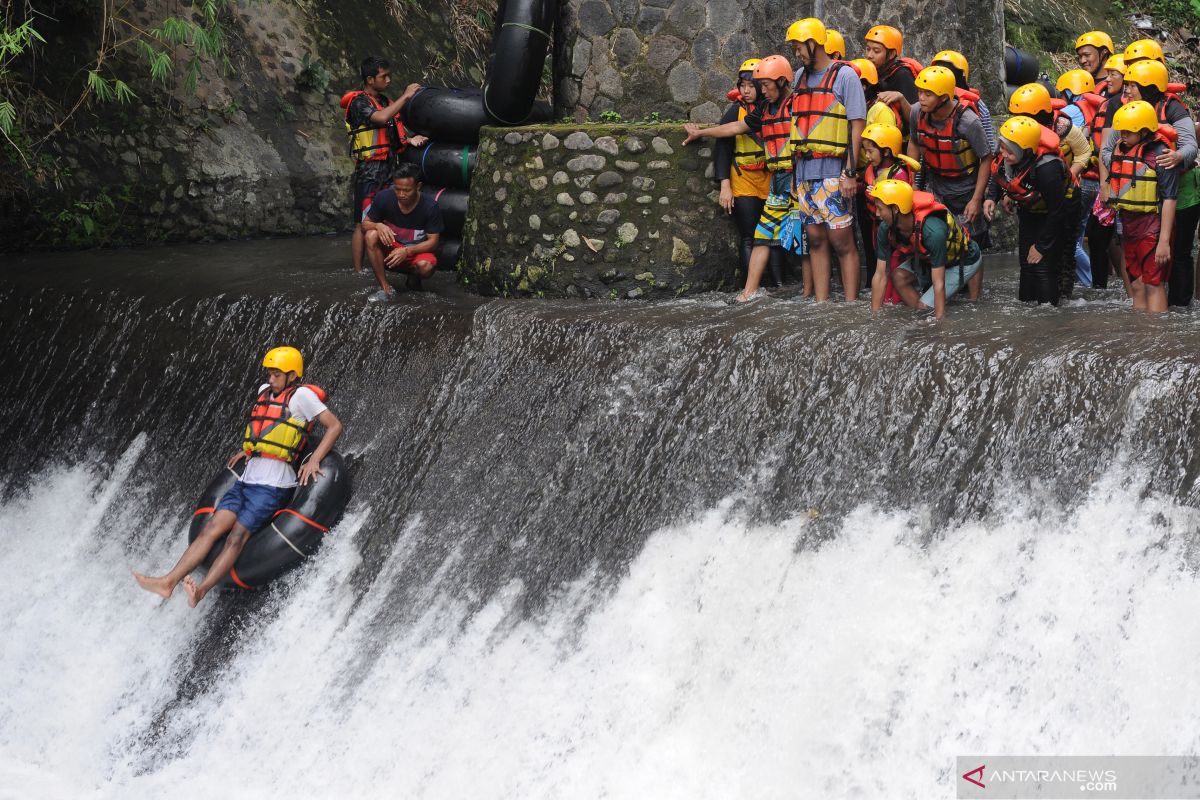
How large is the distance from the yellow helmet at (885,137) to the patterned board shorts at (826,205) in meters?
0.34

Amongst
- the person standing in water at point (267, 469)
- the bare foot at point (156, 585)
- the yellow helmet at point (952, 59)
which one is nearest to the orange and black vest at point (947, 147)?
the yellow helmet at point (952, 59)

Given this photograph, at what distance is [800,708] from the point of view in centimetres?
519

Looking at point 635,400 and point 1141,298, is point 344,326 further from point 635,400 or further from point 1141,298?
point 1141,298

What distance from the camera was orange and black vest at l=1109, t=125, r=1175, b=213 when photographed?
20.7 ft

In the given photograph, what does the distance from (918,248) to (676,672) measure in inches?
95.6

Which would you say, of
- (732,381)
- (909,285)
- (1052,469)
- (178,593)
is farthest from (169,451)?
(1052,469)

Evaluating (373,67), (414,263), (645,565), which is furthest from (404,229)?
(645,565)

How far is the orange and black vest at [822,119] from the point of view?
7121 mm

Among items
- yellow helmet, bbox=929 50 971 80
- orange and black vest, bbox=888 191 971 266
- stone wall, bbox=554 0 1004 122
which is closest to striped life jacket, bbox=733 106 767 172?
stone wall, bbox=554 0 1004 122

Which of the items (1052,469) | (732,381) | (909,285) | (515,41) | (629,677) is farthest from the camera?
(515,41)

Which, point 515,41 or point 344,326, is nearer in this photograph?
point 344,326

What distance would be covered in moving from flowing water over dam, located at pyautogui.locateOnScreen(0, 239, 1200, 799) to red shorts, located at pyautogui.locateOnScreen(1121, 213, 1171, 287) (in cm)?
36

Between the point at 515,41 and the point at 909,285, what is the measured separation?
9.82ft

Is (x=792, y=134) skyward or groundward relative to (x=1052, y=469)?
skyward
